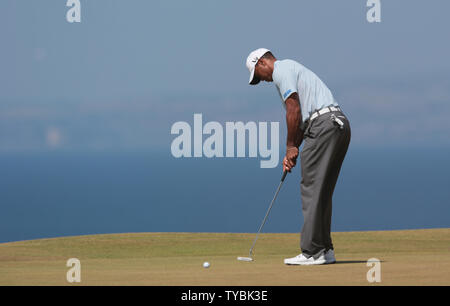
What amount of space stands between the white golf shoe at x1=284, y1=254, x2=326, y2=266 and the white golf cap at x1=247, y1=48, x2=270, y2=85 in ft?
5.95

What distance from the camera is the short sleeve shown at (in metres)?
6.79

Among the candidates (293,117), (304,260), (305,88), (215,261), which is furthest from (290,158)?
(215,261)

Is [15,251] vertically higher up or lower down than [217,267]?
higher up

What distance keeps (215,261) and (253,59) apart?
2079 mm

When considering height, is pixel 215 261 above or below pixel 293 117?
below

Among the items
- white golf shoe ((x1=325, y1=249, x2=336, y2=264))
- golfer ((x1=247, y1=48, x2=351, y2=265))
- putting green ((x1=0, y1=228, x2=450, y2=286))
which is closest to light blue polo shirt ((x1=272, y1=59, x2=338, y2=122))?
golfer ((x1=247, y1=48, x2=351, y2=265))

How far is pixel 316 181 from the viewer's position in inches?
268

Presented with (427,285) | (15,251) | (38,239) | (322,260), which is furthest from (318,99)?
(38,239)

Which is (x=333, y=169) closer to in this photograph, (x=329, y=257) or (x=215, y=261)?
(x=329, y=257)

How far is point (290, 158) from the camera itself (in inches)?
272

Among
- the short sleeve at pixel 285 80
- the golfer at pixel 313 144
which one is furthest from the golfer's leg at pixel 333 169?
the short sleeve at pixel 285 80

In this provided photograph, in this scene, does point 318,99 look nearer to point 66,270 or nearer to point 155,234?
point 66,270
